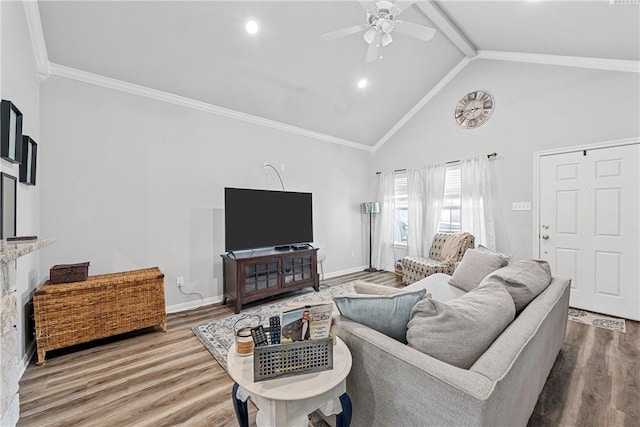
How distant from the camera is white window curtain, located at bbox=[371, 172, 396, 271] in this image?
215 inches

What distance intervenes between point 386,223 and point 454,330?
449 cm

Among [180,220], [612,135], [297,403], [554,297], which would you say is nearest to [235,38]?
[180,220]

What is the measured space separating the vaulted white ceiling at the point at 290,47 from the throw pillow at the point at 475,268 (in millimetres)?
2408

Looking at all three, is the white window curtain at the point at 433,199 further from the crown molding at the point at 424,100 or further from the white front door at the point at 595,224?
the white front door at the point at 595,224

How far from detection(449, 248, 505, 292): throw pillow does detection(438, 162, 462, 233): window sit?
1.93m

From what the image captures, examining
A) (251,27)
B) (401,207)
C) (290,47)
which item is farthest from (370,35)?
(401,207)

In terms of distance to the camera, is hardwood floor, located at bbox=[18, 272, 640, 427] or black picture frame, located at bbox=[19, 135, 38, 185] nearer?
hardwood floor, located at bbox=[18, 272, 640, 427]

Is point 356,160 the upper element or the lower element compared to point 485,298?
upper

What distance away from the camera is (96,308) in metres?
2.48

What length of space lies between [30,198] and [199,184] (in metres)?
1.55

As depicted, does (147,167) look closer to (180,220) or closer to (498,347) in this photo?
(180,220)

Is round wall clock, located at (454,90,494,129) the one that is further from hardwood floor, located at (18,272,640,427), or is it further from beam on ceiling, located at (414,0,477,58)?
hardwood floor, located at (18,272,640,427)

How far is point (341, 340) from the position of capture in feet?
4.50

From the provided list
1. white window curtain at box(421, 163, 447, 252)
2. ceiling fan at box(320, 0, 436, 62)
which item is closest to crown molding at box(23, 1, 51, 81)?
ceiling fan at box(320, 0, 436, 62)
